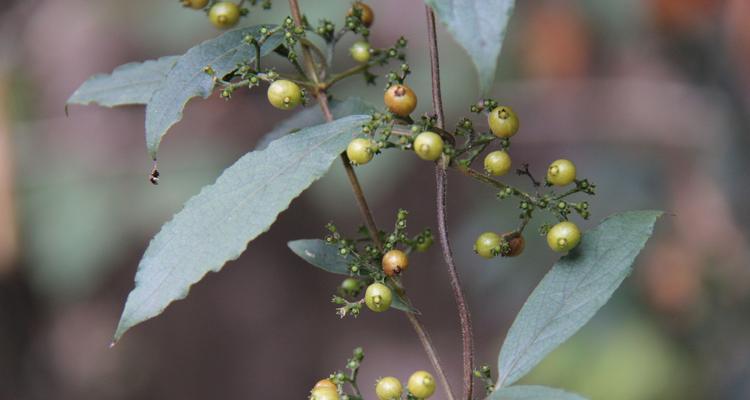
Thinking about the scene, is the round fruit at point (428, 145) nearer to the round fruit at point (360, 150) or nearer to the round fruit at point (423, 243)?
the round fruit at point (360, 150)

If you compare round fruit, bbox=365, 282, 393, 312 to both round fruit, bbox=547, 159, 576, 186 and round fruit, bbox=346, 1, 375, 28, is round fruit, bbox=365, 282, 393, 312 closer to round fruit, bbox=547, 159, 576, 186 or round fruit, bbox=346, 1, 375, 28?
round fruit, bbox=547, 159, 576, 186

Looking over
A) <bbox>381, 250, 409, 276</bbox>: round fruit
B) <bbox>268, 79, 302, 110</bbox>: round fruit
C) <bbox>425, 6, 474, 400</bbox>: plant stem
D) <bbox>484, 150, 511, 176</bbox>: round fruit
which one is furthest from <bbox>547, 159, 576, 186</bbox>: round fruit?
<bbox>268, 79, 302, 110</bbox>: round fruit

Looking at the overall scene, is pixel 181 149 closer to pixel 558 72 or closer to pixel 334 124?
pixel 558 72

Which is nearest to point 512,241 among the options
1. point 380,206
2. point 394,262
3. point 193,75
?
point 394,262

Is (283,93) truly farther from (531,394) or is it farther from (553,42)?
(553,42)

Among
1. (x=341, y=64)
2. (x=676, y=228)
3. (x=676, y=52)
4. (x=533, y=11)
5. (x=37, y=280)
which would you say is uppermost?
(x=533, y=11)

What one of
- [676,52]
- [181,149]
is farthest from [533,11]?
[181,149]
